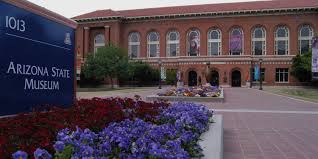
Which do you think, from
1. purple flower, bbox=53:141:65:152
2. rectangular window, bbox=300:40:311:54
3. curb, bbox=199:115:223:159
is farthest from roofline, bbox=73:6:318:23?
purple flower, bbox=53:141:65:152

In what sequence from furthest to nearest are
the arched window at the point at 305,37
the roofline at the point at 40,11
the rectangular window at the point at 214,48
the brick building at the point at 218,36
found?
the rectangular window at the point at 214,48 → the brick building at the point at 218,36 → the arched window at the point at 305,37 → the roofline at the point at 40,11

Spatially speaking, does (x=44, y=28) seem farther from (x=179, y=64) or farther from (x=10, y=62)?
(x=179, y=64)

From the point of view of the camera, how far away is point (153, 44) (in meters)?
63.2

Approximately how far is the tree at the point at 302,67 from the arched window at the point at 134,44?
87.3ft

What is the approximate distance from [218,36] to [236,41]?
10.5ft

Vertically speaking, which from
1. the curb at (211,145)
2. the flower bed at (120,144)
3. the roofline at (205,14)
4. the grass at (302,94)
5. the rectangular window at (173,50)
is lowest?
the grass at (302,94)

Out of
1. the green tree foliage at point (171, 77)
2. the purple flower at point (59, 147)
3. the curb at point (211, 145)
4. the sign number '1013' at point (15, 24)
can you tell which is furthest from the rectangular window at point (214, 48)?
the purple flower at point (59, 147)

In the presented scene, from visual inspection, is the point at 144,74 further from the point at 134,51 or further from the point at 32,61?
the point at 32,61

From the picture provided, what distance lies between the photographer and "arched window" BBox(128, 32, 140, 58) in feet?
210

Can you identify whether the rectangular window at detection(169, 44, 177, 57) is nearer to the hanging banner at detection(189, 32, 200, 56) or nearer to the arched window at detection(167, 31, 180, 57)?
the arched window at detection(167, 31, 180, 57)

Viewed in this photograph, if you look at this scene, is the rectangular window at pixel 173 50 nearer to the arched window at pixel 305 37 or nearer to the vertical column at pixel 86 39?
the vertical column at pixel 86 39

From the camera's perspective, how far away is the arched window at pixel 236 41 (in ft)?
190

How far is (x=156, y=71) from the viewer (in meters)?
60.6

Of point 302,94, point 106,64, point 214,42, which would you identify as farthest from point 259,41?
point 106,64
